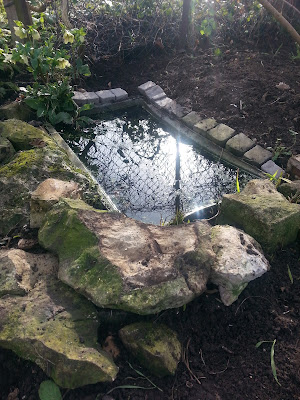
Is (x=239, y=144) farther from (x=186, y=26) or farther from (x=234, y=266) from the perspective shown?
(x=186, y=26)

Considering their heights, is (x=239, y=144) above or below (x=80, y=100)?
below

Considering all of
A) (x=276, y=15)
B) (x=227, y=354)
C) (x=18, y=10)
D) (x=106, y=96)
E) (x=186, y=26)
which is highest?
(x=18, y=10)

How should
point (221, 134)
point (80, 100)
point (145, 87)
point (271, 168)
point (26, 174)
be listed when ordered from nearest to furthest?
point (26, 174) → point (271, 168) → point (221, 134) → point (80, 100) → point (145, 87)

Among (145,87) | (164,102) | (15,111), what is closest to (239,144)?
(164,102)

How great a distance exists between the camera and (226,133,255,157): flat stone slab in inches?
143

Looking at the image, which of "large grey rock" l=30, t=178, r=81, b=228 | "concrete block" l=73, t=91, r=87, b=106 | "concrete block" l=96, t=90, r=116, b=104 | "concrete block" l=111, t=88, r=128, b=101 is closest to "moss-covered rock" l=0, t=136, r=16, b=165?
"large grey rock" l=30, t=178, r=81, b=228

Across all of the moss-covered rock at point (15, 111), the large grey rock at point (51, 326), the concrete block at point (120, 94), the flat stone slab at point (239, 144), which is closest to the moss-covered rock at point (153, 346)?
the large grey rock at point (51, 326)

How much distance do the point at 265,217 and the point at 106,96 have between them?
2.85 m

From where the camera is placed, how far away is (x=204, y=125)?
3.93 m

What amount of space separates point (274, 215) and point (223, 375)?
107 centimetres

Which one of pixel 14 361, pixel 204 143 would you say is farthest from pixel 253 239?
pixel 204 143

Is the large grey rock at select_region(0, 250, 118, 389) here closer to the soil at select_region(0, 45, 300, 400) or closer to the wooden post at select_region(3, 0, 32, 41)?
the soil at select_region(0, 45, 300, 400)

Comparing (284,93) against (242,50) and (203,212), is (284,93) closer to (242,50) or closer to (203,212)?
(242,50)

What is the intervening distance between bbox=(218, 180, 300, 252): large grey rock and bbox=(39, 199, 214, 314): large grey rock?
0.41 m
